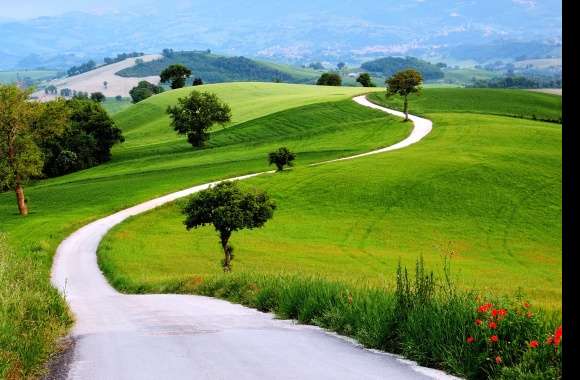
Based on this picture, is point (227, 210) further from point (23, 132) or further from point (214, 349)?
point (23, 132)

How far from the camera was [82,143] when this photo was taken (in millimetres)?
114625

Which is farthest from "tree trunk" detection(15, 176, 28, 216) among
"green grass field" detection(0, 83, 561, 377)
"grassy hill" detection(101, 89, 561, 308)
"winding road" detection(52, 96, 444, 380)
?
A: "winding road" detection(52, 96, 444, 380)

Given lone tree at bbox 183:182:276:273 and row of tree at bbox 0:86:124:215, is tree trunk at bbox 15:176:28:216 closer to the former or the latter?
row of tree at bbox 0:86:124:215

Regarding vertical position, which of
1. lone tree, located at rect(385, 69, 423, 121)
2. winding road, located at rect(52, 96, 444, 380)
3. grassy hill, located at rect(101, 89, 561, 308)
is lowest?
grassy hill, located at rect(101, 89, 561, 308)

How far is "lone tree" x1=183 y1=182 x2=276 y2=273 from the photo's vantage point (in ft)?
144

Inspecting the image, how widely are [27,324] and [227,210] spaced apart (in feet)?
103

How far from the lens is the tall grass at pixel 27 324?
1002 cm

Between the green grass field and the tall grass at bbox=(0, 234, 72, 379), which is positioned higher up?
the tall grass at bbox=(0, 234, 72, 379)

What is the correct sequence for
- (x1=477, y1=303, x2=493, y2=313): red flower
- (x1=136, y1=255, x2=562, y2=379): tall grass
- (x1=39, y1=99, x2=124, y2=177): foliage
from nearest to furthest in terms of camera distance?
(x1=136, y1=255, x2=562, y2=379): tall grass < (x1=477, y1=303, x2=493, y2=313): red flower < (x1=39, y1=99, x2=124, y2=177): foliage

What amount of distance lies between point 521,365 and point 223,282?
1491 cm

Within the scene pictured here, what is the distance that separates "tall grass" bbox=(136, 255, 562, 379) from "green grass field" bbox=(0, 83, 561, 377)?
17.5 feet

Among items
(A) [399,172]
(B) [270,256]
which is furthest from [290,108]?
(B) [270,256]

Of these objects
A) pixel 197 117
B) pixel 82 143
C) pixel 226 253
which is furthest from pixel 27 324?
pixel 82 143
